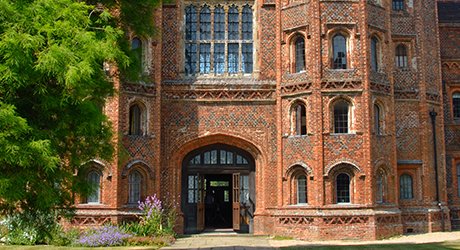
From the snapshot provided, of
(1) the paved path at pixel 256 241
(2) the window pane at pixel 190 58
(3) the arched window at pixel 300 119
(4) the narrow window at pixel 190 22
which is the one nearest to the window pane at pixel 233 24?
(4) the narrow window at pixel 190 22

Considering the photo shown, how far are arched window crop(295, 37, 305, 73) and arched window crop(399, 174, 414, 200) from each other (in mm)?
6400

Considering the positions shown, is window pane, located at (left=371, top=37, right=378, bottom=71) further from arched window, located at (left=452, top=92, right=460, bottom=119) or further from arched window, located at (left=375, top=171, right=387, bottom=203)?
arched window, located at (left=452, top=92, right=460, bottom=119)

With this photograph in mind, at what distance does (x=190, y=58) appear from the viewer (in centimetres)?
2320

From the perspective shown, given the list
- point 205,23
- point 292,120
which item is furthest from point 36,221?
point 205,23

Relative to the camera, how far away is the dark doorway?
87.8 ft

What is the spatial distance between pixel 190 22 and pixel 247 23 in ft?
7.81

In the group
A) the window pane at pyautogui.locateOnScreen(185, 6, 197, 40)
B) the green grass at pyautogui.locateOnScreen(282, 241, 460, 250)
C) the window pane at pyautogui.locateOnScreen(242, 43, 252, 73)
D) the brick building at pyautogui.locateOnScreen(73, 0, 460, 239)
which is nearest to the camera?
the green grass at pyautogui.locateOnScreen(282, 241, 460, 250)

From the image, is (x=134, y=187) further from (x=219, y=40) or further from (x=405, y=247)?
(x=405, y=247)

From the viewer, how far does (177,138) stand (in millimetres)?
22344

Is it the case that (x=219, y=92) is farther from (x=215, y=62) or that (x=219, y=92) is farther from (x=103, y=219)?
(x=103, y=219)

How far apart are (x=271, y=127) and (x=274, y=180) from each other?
2125 mm

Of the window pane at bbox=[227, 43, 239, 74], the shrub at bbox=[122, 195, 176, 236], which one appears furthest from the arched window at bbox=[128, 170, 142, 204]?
the window pane at bbox=[227, 43, 239, 74]

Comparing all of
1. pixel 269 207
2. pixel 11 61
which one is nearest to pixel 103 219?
pixel 269 207

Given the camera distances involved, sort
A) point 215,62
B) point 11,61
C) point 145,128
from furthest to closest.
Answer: point 215,62 < point 145,128 < point 11,61
